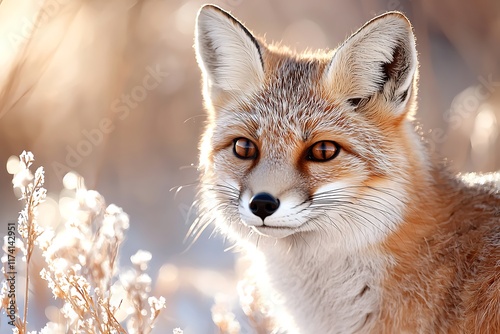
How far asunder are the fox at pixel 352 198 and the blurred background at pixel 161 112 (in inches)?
62.1

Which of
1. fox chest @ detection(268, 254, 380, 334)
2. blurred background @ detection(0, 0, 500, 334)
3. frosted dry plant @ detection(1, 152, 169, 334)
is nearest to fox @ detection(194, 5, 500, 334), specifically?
fox chest @ detection(268, 254, 380, 334)

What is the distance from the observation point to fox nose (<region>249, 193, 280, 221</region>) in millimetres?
2373

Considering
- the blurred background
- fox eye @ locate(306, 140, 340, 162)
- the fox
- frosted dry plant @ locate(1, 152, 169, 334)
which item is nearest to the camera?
frosted dry plant @ locate(1, 152, 169, 334)

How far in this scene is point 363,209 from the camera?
2.54m

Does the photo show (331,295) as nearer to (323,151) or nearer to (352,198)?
(352,198)

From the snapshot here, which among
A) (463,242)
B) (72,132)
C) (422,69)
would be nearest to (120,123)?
(72,132)

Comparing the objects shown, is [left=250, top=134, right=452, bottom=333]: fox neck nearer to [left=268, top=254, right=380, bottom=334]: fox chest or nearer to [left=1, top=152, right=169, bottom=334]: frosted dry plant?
[left=268, top=254, right=380, bottom=334]: fox chest

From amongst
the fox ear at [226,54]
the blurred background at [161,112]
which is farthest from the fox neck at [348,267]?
the blurred background at [161,112]

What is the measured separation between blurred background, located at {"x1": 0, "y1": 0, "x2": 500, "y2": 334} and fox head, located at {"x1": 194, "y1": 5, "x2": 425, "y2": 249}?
1.58 metres

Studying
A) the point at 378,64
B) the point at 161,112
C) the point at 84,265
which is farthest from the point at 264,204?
the point at 161,112

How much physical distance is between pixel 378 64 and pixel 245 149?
2.16 ft

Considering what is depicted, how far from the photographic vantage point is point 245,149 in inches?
107

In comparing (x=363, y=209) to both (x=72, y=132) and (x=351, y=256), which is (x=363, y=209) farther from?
(x=72, y=132)

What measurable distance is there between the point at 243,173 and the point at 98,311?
0.78m
